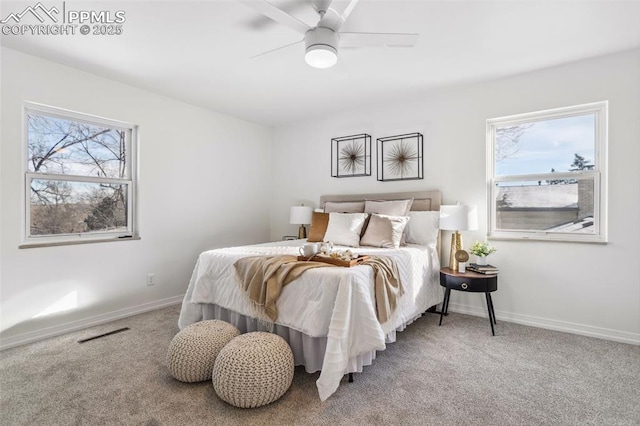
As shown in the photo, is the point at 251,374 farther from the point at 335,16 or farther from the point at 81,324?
the point at 81,324

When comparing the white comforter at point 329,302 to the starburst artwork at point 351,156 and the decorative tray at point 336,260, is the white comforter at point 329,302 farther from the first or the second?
the starburst artwork at point 351,156

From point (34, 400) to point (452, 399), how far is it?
2501 mm

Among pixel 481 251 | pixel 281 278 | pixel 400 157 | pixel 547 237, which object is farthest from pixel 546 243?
pixel 281 278

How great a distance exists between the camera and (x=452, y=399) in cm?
187

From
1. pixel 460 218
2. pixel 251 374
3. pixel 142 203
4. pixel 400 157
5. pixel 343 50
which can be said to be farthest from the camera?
pixel 400 157

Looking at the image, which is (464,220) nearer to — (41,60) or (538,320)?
(538,320)

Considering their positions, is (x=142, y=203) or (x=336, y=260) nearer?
(x=336, y=260)

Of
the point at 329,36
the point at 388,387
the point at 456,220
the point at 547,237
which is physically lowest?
the point at 388,387

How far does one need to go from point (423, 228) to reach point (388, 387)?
1.87 metres

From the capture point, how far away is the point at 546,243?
3074mm

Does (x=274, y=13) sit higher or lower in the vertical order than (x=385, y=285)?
higher

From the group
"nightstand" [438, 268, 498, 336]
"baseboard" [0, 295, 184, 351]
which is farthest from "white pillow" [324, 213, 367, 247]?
"baseboard" [0, 295, 184, 351]

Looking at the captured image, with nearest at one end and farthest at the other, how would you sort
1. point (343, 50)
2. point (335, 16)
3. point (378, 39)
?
point (335, 16), point (378, 39), point (343, 50)

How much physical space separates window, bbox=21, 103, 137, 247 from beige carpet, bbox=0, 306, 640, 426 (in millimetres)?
1058
